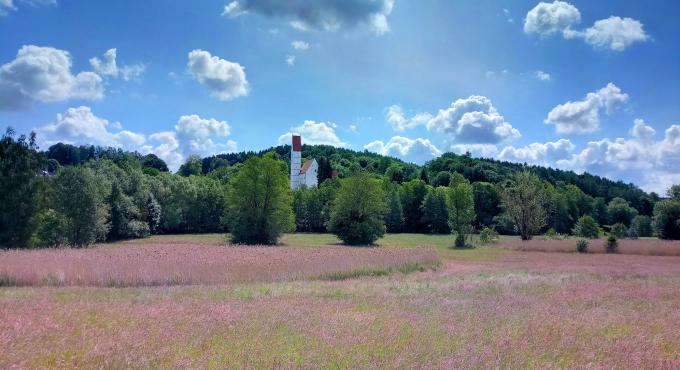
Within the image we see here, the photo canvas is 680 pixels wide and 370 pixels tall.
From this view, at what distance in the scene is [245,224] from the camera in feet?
163

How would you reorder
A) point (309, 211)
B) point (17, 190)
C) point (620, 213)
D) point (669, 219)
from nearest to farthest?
1. point (17, 190)
2. point (669, 219)
3. point (309, 211)
4. point (620, 213)

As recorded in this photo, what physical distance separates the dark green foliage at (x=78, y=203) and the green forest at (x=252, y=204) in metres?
0.09

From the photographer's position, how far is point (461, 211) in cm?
5956

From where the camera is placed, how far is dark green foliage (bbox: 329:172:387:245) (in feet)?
179

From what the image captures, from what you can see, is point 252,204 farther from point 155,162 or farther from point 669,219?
point 155,162

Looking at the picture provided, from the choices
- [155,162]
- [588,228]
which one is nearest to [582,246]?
[588,228]

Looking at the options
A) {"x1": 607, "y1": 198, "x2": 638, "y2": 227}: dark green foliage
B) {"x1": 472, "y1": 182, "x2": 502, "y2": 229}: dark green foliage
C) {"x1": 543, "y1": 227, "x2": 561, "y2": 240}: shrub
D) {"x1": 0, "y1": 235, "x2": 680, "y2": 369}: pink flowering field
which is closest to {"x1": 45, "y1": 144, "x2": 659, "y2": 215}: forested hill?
{"x1": 607, "y1": 198, "x2": 638, "y2": 227}: dark green foliage

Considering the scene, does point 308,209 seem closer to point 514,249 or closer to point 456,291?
point 514,249

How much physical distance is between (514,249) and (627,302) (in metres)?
39.6

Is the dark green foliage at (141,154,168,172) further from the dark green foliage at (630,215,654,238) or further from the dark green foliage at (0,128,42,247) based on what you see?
the dark green foliage at (630,215,654,238)

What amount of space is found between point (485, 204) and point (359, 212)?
58000 millimetres

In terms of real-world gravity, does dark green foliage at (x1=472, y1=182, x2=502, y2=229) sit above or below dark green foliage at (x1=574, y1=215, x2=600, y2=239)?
above

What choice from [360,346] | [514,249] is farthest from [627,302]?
[514,249]

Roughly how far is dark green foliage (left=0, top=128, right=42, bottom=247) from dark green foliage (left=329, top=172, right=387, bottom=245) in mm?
32308
